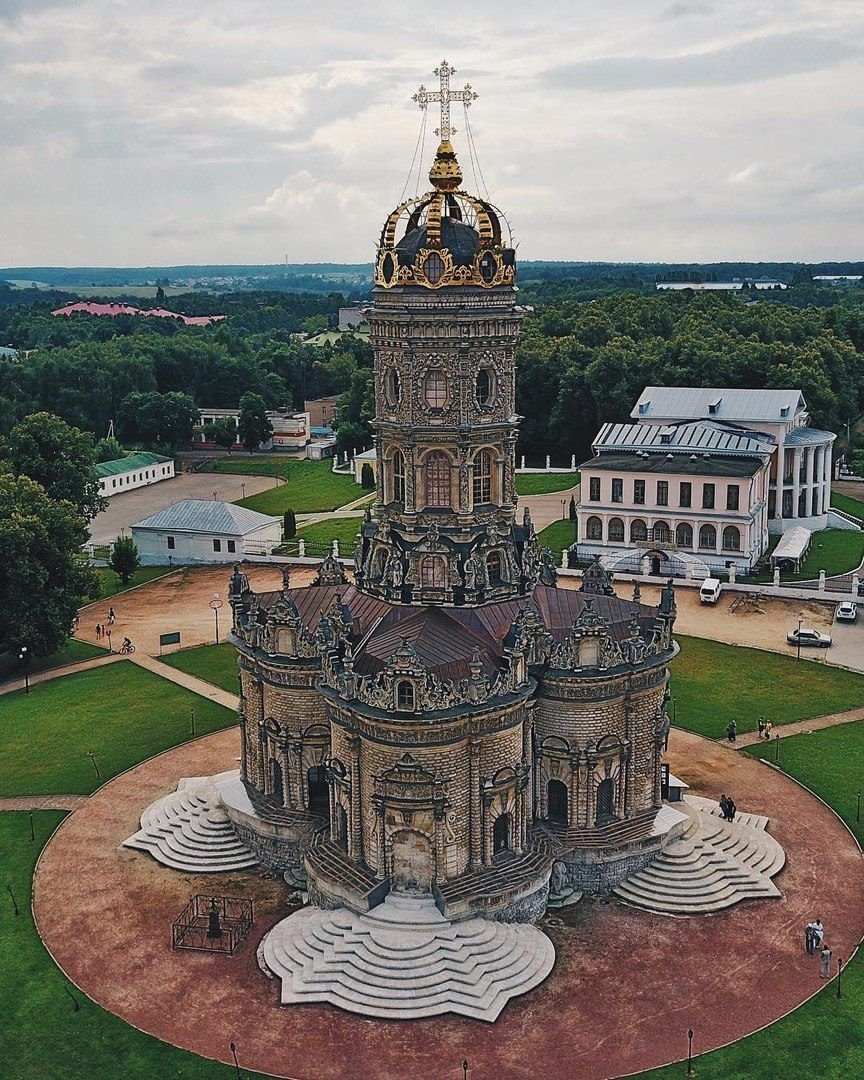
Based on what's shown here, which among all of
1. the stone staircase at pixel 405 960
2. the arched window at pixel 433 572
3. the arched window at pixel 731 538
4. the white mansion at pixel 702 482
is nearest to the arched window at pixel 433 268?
the arched window at pixel 433 572

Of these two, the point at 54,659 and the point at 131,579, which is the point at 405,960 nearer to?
the point at 54,659

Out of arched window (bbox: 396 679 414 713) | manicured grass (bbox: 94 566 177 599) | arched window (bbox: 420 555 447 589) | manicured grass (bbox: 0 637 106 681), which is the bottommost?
manicured grass (bbox: 0 637 106 681)

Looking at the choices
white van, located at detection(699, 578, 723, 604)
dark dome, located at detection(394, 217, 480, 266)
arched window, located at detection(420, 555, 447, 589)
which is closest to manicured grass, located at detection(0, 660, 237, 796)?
arched window, located at detection(420, 555, 447, 589)

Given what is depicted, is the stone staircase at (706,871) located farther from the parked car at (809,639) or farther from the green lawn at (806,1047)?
the parked car at (809,639)

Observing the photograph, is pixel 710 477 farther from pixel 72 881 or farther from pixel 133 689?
pixel 72 881

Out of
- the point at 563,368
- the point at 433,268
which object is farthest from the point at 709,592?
the point at 563,368

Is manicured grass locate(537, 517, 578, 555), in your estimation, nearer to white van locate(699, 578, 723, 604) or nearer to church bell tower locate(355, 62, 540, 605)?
white van locate(699, 578, 723, 604)
